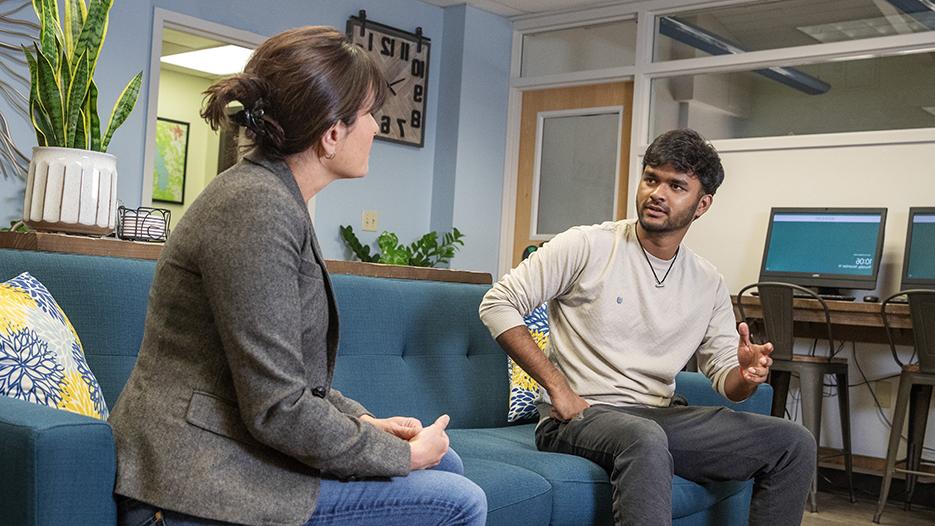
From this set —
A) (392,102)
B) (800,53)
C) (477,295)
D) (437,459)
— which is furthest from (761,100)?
(437,459)

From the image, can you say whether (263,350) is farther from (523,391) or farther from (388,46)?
(388,46)

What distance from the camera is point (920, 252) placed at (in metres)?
4.51

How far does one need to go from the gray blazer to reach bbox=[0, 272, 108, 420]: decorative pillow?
0.30m

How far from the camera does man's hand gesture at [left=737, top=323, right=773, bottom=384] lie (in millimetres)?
2307

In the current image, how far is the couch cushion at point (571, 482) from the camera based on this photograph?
2.19 metres

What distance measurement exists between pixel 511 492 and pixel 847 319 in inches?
110

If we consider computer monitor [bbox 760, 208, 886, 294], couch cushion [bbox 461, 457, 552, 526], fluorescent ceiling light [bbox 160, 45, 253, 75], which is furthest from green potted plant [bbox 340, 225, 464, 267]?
couch cushion [bbox 461, 457, 552, 526]

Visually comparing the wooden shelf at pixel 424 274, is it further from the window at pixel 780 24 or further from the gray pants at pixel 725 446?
the window at pixel 780 24

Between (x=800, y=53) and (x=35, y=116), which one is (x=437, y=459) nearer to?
(x=35, y=116)

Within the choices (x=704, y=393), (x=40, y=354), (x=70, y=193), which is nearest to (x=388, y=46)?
(x=70, y=193)

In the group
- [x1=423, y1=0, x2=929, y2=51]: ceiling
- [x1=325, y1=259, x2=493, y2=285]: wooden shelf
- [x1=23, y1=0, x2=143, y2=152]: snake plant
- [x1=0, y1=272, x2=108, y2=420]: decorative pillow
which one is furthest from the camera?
[x1=423, y1=0, x2=929, y2=51]: ceiling

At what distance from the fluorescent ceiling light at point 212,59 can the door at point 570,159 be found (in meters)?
2.34

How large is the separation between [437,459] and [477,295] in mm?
1344

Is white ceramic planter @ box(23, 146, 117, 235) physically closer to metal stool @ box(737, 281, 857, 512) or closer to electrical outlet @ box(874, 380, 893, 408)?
metal stool @ box(737, 281, 857, 512)
